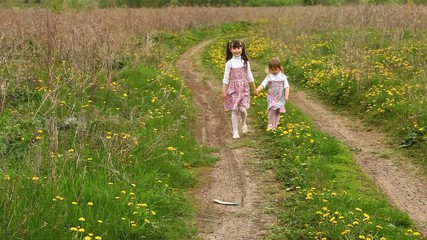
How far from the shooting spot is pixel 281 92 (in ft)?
32.0

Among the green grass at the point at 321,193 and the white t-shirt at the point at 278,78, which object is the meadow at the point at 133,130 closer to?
the green grass at the point at 321,193

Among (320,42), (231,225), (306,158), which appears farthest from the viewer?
(320,42)

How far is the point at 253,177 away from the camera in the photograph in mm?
7301

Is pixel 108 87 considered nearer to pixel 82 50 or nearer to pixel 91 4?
pixel 82 50

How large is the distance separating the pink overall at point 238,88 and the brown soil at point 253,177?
1.95ft

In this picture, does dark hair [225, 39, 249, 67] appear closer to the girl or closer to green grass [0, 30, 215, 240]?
the girl

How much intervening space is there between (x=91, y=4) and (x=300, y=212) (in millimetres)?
20377

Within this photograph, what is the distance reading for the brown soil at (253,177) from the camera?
228 inches

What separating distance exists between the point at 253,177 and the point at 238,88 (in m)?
2.82

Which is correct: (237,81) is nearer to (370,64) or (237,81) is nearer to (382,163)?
(382,163)

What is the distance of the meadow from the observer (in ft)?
17.0

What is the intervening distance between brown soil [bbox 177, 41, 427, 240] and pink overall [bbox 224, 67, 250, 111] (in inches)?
23.5

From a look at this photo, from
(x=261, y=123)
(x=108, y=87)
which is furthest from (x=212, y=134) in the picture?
(x=108, y=87)

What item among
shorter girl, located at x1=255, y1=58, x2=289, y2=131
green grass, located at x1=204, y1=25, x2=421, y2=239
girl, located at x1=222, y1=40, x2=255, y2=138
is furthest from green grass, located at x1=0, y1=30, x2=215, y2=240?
shorter girl, located at x1=255, y1=58, x2=289, y2=131
